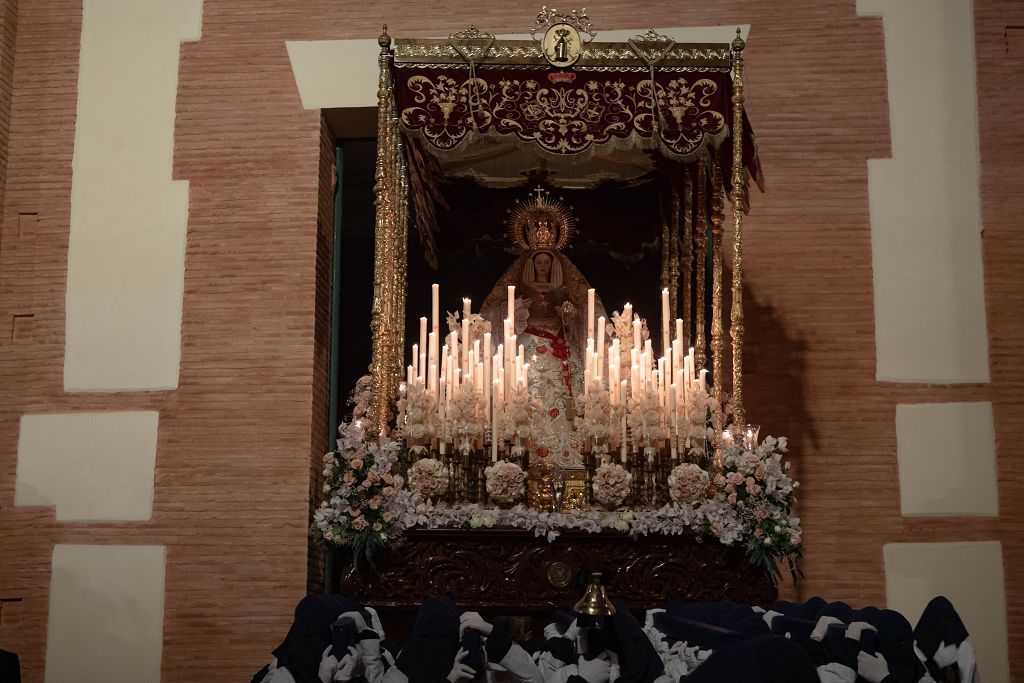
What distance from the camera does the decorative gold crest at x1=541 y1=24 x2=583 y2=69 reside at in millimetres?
8430

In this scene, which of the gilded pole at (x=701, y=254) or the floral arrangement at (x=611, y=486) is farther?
the gilded pole at (x=701, y=254)

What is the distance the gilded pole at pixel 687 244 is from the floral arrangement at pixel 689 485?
173cm

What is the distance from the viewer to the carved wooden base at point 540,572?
307 inches

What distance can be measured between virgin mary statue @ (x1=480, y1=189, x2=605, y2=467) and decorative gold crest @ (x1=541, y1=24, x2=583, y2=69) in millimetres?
1523

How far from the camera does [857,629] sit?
5.70m

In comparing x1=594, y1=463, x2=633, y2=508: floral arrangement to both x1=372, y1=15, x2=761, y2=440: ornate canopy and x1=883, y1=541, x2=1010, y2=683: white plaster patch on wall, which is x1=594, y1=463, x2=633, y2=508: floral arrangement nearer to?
x1=372, y1=15, x2=761, y2=440: ornate canopy

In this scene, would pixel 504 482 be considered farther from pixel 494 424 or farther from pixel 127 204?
pixel 127 204

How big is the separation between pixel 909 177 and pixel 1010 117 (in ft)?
2.94

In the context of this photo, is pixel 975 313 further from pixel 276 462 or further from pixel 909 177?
pixel 276 462

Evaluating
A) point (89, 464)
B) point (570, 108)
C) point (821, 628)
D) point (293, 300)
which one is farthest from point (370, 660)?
point (89, 464)

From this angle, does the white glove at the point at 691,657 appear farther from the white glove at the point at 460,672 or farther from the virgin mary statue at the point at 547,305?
the virgin mary statue at the point at 547,305

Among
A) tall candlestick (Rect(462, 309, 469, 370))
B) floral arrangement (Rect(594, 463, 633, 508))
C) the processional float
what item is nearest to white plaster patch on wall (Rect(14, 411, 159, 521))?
the processional float

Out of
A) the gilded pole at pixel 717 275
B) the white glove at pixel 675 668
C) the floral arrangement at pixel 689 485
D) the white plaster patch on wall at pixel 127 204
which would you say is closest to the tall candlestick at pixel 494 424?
the floral arrangement at pixel 689 485

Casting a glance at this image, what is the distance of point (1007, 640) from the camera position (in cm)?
899
